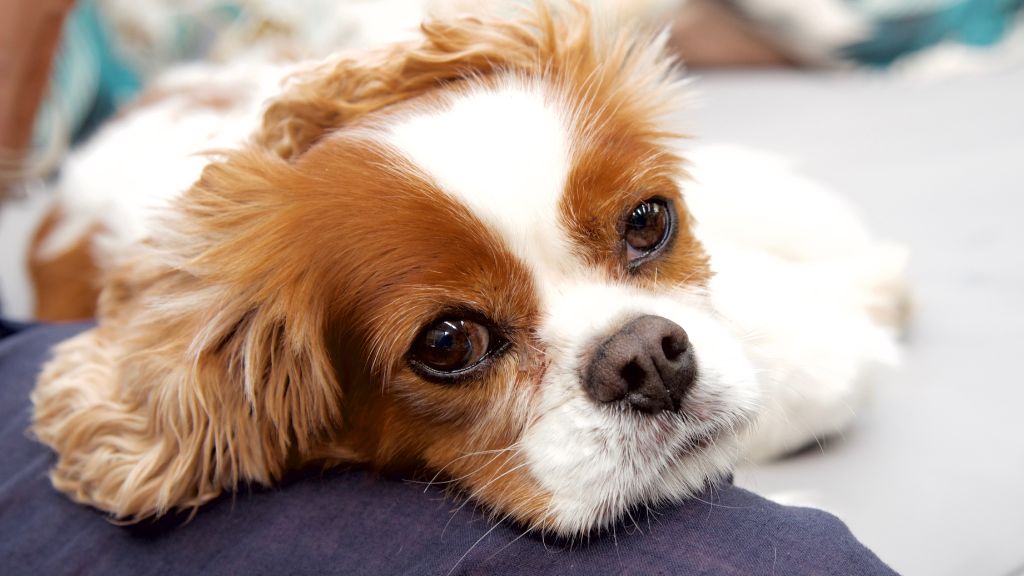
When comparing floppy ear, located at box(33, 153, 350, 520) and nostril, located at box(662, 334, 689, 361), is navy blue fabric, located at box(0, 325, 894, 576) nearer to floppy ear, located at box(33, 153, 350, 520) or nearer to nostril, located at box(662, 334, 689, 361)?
floppy ear, located at box(33, 153, 350, 520)

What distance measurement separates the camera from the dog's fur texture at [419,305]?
1163mm

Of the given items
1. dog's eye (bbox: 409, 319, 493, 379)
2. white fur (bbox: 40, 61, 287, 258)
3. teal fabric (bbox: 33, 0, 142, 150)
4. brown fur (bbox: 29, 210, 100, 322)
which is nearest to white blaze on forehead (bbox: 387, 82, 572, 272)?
dog's eye (bbox: 409, 319, 493, 379)

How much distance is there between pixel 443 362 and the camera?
1.20 metres

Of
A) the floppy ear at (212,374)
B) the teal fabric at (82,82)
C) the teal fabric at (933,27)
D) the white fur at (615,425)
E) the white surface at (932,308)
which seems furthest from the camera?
the teal fabric at (933,27)

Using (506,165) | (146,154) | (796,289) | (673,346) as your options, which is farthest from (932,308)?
(146,154)

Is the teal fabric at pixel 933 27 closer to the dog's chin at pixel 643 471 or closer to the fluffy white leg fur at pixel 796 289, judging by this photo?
the fluffy white leg fur at pixel 796 289

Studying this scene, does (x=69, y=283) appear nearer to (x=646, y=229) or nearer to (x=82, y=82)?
(x=82, y=82)

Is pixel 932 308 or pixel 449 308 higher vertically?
pixel 932 308

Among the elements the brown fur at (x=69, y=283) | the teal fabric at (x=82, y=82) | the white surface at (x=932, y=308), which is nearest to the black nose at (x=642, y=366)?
the white surface at (x=932, y=308)

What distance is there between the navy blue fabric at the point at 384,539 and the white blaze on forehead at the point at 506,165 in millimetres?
388

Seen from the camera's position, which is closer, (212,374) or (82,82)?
(212,374)

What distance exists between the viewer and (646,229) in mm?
1308

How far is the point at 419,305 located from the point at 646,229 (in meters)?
0.39

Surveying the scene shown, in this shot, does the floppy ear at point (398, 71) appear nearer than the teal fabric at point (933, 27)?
Yes
